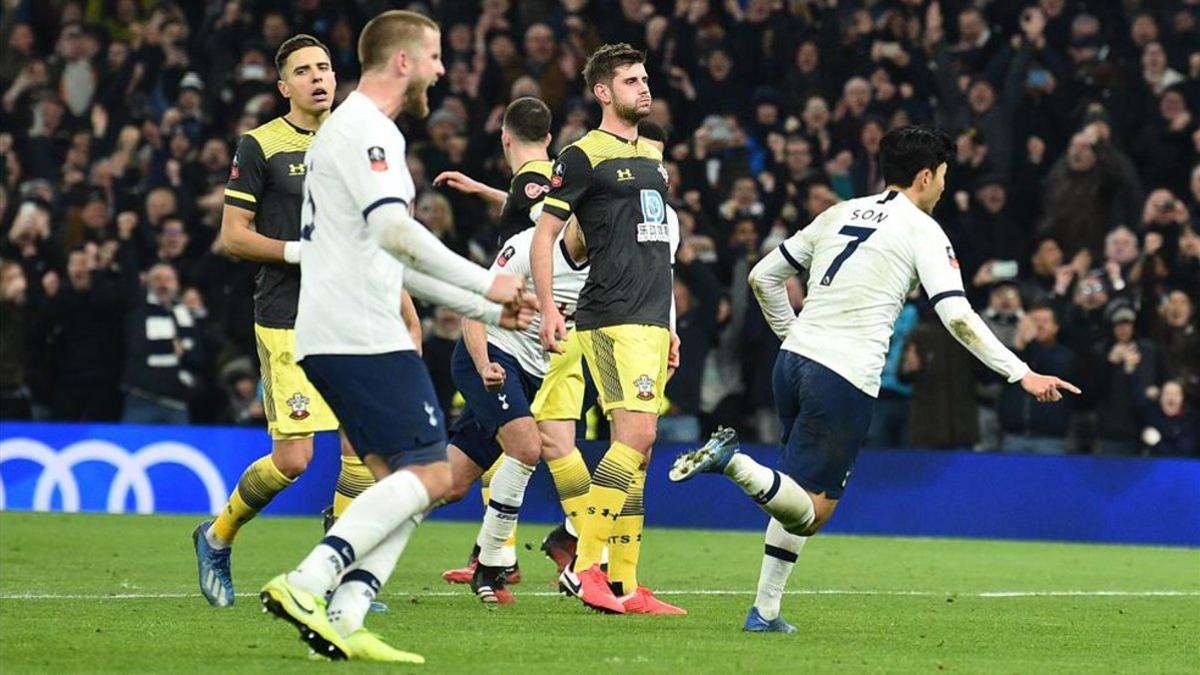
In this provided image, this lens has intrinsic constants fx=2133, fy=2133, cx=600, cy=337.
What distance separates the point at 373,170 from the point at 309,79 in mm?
3068

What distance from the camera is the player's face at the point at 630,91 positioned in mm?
10688

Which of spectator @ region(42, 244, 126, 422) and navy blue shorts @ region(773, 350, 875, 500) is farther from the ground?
navy blue shorts @ region(773, 350, 875, 500)

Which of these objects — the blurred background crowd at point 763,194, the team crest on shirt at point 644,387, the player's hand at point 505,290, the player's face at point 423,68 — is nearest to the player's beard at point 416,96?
the player's face at point 423,68

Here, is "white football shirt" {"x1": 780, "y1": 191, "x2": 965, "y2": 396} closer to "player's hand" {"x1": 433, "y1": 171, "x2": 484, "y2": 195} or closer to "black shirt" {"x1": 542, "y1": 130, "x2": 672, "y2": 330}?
"black shirt" {"x1": 542, "y1": 130, "x2": 672, "y2": 330}

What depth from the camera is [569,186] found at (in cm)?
1072

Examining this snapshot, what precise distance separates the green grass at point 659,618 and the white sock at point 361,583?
224 mm

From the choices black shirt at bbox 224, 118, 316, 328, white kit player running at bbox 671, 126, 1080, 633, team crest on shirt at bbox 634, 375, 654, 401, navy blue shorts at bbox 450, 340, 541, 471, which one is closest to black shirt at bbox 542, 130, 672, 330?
team crest on shirt at bbox 634, 375, 654, 401

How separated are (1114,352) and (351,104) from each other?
11.8m

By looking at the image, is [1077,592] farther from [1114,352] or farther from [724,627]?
[1114,352]

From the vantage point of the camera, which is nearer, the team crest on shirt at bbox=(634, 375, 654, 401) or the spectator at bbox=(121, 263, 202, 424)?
the team crest on shirt at bbox=(634, 375, 654, 401)

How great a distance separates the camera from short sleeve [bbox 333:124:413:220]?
7.80m

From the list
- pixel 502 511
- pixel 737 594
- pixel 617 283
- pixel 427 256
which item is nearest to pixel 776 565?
pixel 617 283

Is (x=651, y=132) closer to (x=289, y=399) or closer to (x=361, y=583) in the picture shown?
(x=289, y=399)

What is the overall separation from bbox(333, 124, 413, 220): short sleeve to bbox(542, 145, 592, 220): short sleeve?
2.81 metres
